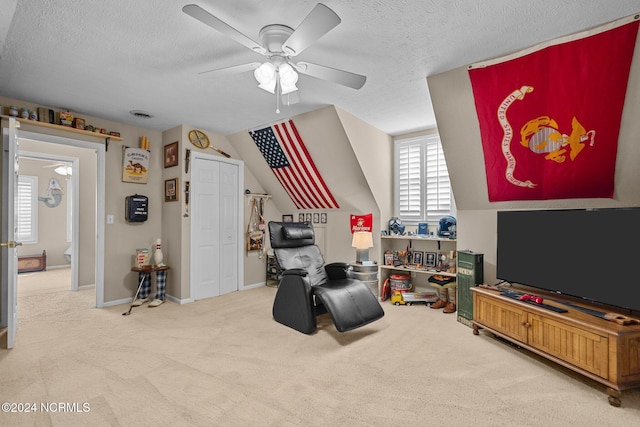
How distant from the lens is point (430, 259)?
4.43 meters

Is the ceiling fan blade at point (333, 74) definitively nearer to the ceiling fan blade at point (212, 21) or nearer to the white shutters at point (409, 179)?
the ceiling fan blade at point (212, 21)

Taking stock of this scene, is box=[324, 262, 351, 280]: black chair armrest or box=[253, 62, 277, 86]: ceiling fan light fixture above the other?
box=[253, 62, 277, 86]: ceiling fan light fixture

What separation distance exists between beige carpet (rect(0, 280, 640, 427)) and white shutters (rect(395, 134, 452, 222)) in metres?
1.65

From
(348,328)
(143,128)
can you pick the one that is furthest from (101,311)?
(348,328)

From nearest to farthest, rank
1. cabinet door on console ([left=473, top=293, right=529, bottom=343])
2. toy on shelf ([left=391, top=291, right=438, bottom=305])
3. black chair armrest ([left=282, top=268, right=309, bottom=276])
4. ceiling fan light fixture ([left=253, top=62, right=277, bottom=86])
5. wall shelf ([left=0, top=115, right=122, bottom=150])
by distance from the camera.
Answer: ceiling fan light fixture ([left=253, top=62, right=277, bottom=86]) < cabinet door on console ([left=473, top=293, right=529, bottom=343]) < black chair armrest ([left=282, top=268, right=309, bottom=276]) < wall shelf ([left=0, top=115, right=122, bottom=150]) < toy on shelf ([left=391, top=291, right=438, bottom=305])

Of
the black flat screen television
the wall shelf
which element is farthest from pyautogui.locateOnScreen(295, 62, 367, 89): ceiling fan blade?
the wall shelf

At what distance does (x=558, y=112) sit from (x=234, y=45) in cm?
272

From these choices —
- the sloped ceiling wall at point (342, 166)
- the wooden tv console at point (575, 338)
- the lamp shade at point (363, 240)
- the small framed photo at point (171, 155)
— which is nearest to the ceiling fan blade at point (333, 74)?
the sloped ceiling wall at point (342, 166)

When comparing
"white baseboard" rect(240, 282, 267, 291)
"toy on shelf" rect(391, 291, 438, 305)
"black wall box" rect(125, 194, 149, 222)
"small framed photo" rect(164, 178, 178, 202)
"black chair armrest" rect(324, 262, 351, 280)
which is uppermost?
"small framed photo" rect(164, 178, 178, 202)

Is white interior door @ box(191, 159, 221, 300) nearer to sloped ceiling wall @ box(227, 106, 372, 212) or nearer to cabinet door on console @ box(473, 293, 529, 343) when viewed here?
sloped ceiling wall @ box(227, 106, 372, 212)

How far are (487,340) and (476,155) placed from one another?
1874 millimetres

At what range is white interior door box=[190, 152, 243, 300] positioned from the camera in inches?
177

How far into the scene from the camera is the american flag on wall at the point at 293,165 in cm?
445

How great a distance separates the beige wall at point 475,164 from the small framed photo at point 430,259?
1.94 ft
